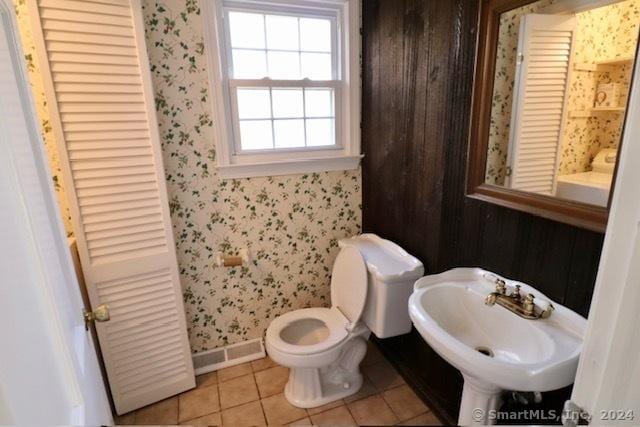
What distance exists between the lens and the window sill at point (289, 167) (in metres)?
1.89

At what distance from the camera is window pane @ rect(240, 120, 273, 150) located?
1942mm

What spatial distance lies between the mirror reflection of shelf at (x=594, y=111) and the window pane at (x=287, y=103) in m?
1.38

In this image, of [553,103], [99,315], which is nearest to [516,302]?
[553,103]

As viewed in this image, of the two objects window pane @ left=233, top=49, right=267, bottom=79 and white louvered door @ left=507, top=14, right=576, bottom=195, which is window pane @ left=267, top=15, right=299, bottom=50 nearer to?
window pane @ left=233, top=49, right=267, bottom=79

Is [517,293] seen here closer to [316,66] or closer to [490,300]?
[490,300]

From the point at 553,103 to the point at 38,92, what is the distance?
1.99 meters

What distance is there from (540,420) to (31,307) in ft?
4.84

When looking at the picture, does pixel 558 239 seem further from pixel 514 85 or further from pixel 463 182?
pixel 514 85

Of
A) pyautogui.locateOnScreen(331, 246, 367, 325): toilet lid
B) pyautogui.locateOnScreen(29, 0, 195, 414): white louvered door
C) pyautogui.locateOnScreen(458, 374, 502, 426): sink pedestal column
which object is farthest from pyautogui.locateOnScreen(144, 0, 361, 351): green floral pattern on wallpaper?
pyautogui.locateOnScreen(458, 374, 502, 426): sink pedestal column

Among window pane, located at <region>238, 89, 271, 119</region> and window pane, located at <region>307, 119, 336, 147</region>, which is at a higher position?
window pane, located at <region>238, 89, 271, 119</region>

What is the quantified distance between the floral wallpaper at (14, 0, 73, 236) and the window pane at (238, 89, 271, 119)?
0.87m

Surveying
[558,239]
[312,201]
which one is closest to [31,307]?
[558,239]

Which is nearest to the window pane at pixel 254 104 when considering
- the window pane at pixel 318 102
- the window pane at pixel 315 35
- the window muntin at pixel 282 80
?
the window muntin at pixel 282 80

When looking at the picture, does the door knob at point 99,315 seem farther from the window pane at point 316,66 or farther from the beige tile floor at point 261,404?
the window pane at point 316,66
